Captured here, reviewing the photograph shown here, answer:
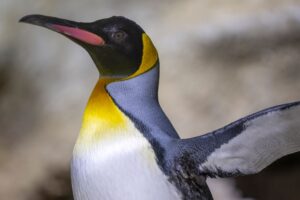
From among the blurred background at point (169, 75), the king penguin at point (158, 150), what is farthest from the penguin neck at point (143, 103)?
the blurred background at point (169, 75)

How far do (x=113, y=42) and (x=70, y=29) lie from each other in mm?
81

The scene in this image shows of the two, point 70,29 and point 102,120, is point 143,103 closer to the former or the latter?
point 102,120

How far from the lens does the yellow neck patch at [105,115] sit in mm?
1028

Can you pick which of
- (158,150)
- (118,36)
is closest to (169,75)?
(118,36)

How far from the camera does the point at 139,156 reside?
0.99 meters

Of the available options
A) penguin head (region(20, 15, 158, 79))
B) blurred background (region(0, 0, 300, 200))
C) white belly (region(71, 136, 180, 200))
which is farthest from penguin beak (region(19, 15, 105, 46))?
blurred background (region(0, 0, 300, 200))

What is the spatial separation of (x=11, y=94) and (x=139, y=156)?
645 mm

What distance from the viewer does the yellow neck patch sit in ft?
3.37

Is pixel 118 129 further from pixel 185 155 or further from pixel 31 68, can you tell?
pixel 31 68

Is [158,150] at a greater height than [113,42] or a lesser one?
lesser

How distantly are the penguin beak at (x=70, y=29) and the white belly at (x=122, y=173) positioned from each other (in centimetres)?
20

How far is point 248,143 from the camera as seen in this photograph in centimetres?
100

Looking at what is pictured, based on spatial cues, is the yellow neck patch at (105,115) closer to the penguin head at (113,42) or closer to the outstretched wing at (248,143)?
the penguin head at (113,42)

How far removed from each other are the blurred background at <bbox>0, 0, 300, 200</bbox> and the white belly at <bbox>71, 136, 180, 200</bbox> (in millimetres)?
448
